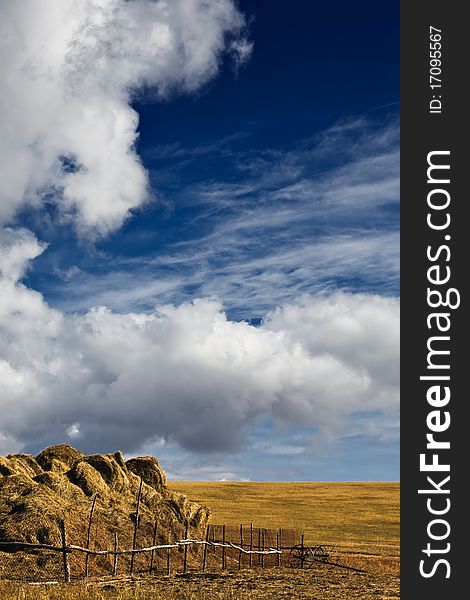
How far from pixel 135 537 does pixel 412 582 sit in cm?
1487

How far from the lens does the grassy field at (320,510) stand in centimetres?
4816

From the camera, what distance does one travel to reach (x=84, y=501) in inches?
1150

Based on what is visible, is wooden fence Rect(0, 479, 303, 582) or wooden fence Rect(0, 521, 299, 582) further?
wooden fence Rect(0, 479, 303, 582)

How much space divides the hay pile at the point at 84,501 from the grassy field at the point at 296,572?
135 inches

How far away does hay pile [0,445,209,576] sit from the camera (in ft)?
86.0

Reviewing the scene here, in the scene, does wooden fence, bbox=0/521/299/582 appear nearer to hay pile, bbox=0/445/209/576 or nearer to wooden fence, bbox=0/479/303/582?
wooden fence, bbox=0/479/303/582

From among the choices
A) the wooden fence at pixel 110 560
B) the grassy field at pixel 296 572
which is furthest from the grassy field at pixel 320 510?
the wooden fence at pixel 110 560

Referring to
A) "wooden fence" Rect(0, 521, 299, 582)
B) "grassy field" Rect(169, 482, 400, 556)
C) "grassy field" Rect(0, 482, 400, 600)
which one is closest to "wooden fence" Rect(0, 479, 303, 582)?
"wooden fence" Rect(0, 521, 299, 582)

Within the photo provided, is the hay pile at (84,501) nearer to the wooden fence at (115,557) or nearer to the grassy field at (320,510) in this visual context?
the wooden fence at (115,557)

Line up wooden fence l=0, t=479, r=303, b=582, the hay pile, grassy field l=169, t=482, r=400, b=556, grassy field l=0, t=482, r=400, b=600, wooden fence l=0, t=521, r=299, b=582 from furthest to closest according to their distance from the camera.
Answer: grassy field l=169, t=482, r=400, b=556 → the hay pile → wooden fence l=0, t=479, r=303, b=582 → wooden fence l=0, t=521, r=299, b=582 → grassy field l=0, t=482, r=400, b=600

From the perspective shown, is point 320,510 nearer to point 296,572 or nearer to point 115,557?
point 296,572

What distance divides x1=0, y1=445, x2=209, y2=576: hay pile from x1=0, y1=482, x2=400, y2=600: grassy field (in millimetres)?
3439

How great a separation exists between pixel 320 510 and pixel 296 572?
42161 mm

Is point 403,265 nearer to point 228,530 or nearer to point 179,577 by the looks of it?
point 179,577
